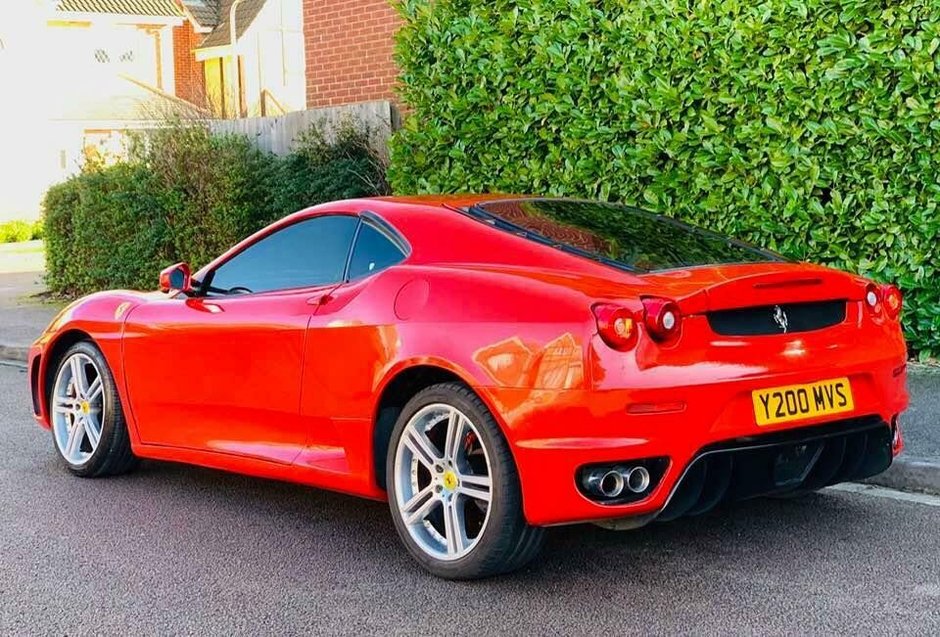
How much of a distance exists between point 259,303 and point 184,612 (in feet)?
5.50

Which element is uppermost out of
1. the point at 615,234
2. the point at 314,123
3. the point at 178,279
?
the point at 314,123

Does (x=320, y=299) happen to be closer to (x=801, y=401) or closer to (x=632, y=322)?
(x=632, y=322)

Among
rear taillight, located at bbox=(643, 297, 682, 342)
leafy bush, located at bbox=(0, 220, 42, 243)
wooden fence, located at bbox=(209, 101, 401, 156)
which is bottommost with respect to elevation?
leafy bush, located at bbox=(0, 220, 42, 243)

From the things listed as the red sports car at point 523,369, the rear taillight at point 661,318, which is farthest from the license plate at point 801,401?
the rear taillight at point 661,318

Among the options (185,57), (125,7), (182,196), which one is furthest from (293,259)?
(185,57)

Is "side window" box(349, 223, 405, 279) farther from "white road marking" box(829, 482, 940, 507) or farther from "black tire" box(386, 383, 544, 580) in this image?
"white road marking" box(829, 482, 940, 507)

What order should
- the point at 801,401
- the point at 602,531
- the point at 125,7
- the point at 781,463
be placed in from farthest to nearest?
the point at 125,7, the point at 602,531, the point at 781,463, the point at 801,401

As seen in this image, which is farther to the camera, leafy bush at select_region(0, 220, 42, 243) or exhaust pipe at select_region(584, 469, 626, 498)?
leafy bush at select_region(0, 220, 42, 243)

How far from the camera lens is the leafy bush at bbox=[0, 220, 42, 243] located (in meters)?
31.5

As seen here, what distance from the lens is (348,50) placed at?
51.1 ft

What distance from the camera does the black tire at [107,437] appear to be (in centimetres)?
711

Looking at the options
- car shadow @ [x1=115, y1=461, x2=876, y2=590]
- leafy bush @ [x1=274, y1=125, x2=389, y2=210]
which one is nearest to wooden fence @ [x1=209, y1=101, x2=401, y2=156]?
leafy bush @ [x1=274, y1=125, x2=389, y2=210]

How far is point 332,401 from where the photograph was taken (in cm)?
566

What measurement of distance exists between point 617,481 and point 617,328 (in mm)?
536
